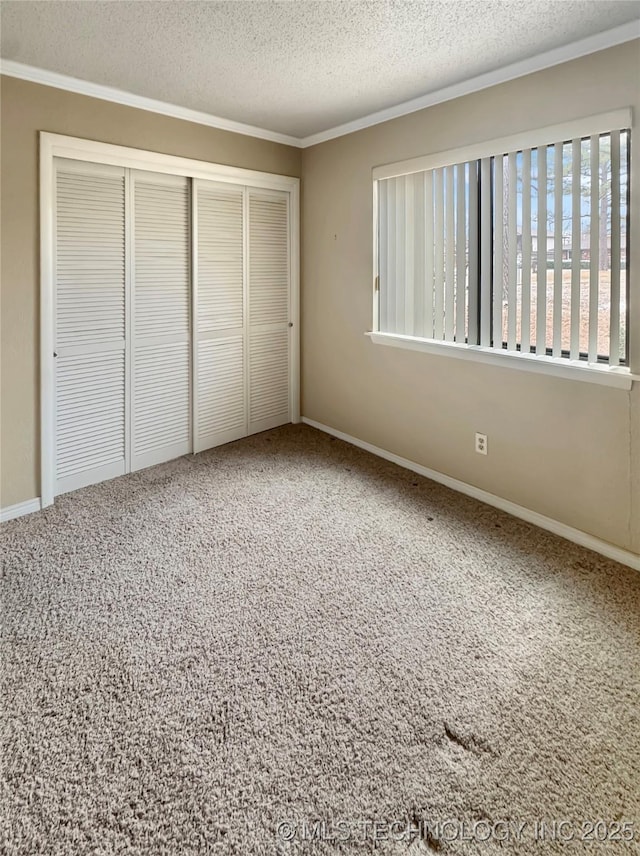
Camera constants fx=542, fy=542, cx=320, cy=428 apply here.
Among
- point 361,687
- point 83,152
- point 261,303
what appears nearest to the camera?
point 361,687

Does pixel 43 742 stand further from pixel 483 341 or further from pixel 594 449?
pixel 483 341

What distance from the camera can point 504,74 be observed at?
2850 mm

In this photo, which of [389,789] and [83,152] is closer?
[389,789]

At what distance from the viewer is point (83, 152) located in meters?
3.14

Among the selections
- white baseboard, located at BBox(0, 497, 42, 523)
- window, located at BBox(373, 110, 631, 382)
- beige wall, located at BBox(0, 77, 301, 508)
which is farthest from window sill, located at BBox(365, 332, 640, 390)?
white baseboard, located at BBox(0, 497, 42, 523)

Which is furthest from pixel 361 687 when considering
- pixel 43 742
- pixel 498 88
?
pixel 498 88

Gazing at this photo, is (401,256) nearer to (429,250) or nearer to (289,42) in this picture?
(429,250)

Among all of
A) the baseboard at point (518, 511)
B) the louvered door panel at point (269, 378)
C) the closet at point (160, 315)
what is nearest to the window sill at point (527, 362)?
the baseboard at point (518, 511)

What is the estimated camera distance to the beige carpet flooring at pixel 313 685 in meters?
1.37

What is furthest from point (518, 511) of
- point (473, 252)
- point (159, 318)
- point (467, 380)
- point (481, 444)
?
point (159, 318)

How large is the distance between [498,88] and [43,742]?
353 cm

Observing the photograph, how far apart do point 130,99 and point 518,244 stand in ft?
8.10

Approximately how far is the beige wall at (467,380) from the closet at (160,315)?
0.41 meters

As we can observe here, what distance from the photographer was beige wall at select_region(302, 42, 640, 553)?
8.41ft
